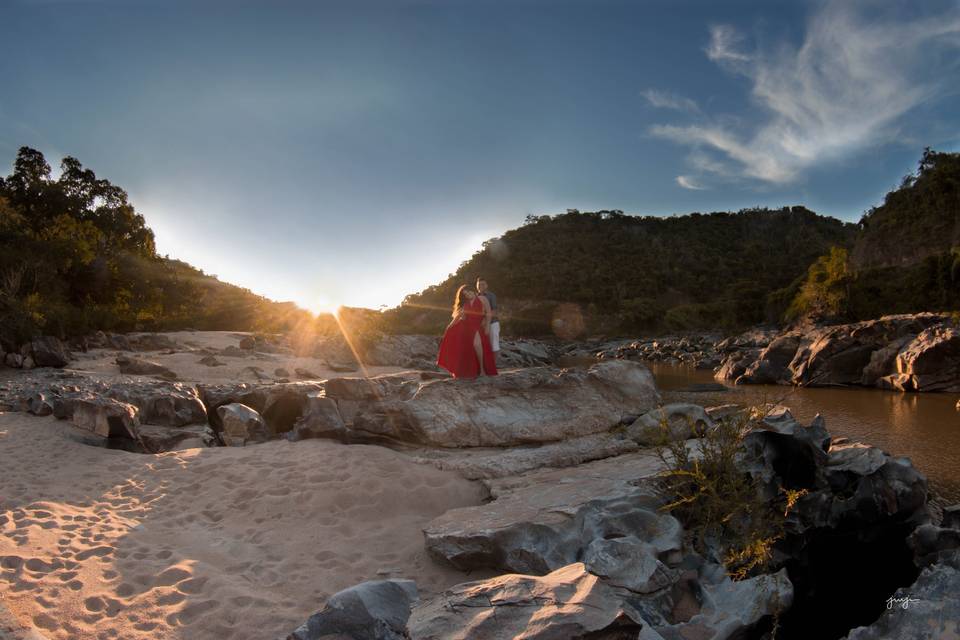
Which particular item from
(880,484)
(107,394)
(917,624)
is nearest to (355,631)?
(917,624)

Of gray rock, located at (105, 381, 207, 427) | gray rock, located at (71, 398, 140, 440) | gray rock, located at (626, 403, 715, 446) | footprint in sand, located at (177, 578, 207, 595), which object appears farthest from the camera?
gray rock, located at (105, 381, 207, 427)

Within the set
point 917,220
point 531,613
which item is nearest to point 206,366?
point 531,613

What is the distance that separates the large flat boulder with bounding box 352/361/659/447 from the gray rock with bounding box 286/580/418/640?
4.31m

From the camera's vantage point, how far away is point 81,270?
950 inches

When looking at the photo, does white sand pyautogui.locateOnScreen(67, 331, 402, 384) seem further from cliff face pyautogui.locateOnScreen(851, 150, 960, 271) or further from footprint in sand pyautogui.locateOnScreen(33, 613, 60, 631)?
cliff face pyautogui.locateOnScreen(851, 150, 960, 271)

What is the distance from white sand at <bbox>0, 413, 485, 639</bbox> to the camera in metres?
3.81

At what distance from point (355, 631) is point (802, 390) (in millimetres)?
19997

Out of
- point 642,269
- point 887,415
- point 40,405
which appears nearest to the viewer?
point 40,405

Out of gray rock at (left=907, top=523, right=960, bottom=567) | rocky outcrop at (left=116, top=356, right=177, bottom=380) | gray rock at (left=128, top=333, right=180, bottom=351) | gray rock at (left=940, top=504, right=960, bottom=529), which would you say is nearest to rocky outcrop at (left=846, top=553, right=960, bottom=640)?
gray rock at (left=907, top=523, right=960, bottom=567)

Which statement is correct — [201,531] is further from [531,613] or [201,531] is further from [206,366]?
[206,366]

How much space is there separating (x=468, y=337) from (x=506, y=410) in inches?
63.8

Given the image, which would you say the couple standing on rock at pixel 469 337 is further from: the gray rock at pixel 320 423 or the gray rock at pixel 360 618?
the gray rock at pixel 360 618

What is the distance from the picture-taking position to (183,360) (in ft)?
54.9

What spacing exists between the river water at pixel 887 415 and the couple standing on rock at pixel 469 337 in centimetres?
426
